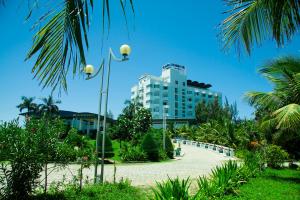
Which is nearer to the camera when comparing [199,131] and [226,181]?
[226,181]

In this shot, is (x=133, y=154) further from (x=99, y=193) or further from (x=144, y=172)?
(x=99, y=193)

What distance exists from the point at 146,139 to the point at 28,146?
2325 centimetres

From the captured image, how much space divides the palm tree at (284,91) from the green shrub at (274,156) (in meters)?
9.79

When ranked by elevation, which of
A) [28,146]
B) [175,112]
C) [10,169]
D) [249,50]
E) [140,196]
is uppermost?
[175,112]

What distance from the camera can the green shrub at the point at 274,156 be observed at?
71.3 ft

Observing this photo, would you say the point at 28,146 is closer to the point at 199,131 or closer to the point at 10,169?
the point at 10,169

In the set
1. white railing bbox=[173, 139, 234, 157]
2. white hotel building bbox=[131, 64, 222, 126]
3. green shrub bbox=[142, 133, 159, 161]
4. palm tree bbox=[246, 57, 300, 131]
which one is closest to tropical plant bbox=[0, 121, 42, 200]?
palm tree bbox=[246, 57, 300, 131]

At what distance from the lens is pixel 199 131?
2292 inches

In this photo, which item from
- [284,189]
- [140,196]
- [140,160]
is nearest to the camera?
[140,196]

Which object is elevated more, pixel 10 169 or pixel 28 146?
pixel 28 146

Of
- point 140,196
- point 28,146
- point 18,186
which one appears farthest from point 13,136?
point 140,196

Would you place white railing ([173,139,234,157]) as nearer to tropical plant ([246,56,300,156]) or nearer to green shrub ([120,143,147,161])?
green shrub ([120,143,147,161])

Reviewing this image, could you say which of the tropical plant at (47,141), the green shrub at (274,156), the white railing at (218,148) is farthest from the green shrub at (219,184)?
the white railing at (218,148)

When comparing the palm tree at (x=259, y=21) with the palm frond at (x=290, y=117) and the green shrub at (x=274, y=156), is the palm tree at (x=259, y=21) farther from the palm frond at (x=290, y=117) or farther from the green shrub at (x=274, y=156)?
the green shrub at (x=274, y=156)
